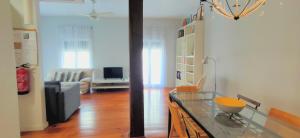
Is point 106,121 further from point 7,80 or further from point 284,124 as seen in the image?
point 284,124

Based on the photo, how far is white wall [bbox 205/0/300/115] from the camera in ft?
6.93

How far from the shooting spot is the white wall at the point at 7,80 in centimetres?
140

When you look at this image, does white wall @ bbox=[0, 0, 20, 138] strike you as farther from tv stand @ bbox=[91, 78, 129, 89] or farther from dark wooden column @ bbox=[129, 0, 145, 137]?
tv stand @ bbox=[91, 78, 129, 89]

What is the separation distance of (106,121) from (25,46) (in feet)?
5.93

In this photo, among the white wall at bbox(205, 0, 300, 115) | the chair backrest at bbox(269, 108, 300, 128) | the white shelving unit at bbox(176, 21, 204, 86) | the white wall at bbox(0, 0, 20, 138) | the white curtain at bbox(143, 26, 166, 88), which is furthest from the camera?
the white curtain at bbox(143, 26, 166, 88)

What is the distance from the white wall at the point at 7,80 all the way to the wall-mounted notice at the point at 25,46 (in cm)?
152

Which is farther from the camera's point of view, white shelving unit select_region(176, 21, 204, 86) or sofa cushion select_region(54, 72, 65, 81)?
sofa cushion select_region(54, 72, 65, 81)

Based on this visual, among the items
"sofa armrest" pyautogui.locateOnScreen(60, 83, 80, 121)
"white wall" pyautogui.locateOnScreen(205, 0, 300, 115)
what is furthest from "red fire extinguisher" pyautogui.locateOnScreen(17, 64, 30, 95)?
"white wall" pyautogui.locateOnScreen(205, 0, 300, 115)

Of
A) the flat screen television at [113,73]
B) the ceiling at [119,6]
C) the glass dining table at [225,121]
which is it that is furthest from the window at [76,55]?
the glass dining table at [225,121]

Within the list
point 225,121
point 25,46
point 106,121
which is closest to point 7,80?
point 25,46

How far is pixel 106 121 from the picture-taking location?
346 cm

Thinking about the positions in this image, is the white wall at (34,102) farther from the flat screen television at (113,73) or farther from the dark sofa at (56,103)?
the flat screen television at (113,73)

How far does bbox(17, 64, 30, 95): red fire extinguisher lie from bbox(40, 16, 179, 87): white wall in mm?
3651

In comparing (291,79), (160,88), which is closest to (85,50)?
(160,88)
